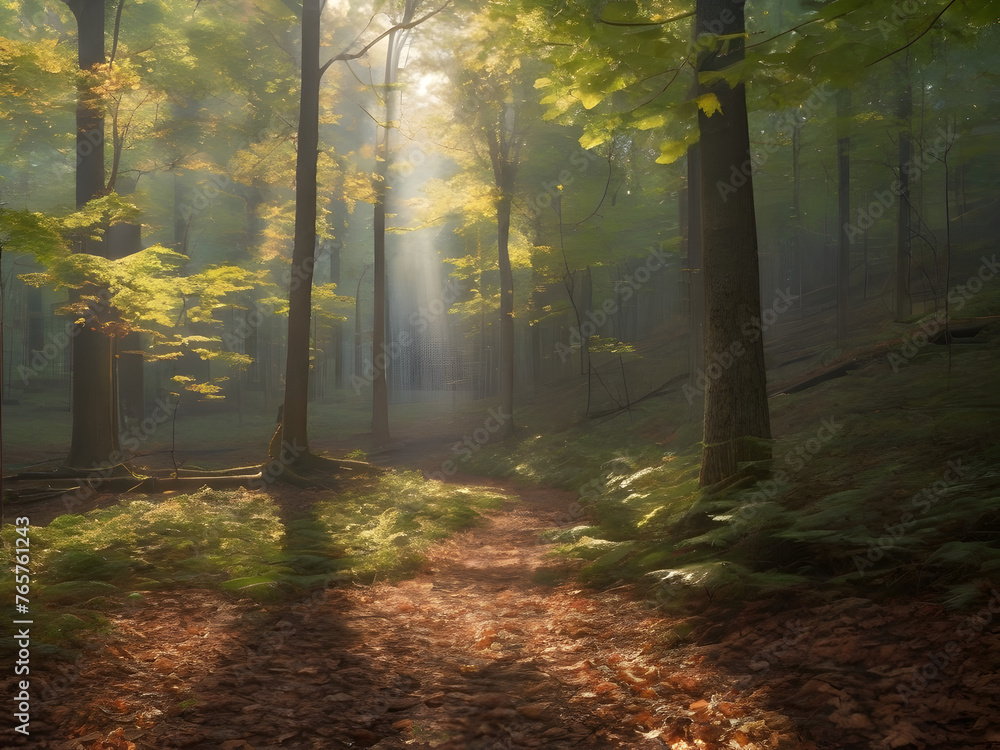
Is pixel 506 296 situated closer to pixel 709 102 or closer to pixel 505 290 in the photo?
pixel 505 290

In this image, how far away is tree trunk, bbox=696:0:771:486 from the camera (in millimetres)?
6926

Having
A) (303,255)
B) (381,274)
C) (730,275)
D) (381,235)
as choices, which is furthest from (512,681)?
(381,235)

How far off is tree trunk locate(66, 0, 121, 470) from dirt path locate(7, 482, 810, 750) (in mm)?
8718

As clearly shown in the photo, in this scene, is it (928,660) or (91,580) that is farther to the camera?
(91,580)

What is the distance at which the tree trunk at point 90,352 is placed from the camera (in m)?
12.3

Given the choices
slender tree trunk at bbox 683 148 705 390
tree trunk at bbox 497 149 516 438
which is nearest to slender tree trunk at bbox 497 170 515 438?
tree trunk at bbox 497 149 516 438

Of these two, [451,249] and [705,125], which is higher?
[451,249]

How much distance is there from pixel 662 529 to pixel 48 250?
825 cm

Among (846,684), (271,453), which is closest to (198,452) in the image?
(271,453)

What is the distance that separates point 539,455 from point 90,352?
35.1 feet

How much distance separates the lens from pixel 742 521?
5.48 meters

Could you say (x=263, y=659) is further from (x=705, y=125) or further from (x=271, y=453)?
(x=271, y=453)

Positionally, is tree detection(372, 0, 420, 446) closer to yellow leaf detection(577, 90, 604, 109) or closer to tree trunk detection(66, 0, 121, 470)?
tree trunk detection(66, 0, 121, 470)

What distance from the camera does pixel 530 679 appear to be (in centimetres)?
405
